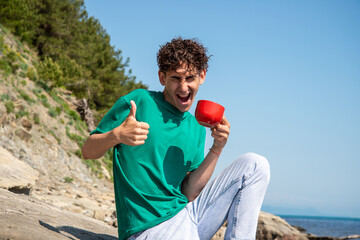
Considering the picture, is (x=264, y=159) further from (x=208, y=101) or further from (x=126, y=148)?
(x=126, y=148)

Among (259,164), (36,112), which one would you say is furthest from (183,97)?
(36,112)

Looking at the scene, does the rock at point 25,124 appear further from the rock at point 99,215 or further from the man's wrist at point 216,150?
the man's wrist at point 216,150

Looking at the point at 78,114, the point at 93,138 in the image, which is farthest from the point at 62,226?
the point at 78,114

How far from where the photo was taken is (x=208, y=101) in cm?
261

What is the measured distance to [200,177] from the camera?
2.67 meters

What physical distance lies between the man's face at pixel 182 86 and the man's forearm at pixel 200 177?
43 cm

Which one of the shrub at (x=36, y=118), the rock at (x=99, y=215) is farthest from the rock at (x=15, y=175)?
the shrub at (x=36, y=118)

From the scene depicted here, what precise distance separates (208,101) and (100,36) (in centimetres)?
3171

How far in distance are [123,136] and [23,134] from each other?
32.8 ft

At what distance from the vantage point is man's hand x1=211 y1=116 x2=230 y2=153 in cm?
261

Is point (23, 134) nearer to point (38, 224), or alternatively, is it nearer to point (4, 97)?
point (4, 97)

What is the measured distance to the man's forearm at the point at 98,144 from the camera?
7.43 ft

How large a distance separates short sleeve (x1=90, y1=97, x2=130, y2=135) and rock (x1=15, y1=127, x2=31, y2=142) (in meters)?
9.48

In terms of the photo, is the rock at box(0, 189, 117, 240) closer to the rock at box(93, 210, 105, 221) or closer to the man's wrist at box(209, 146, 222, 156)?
the man's wrist at box(209, 146, 222, 156)
